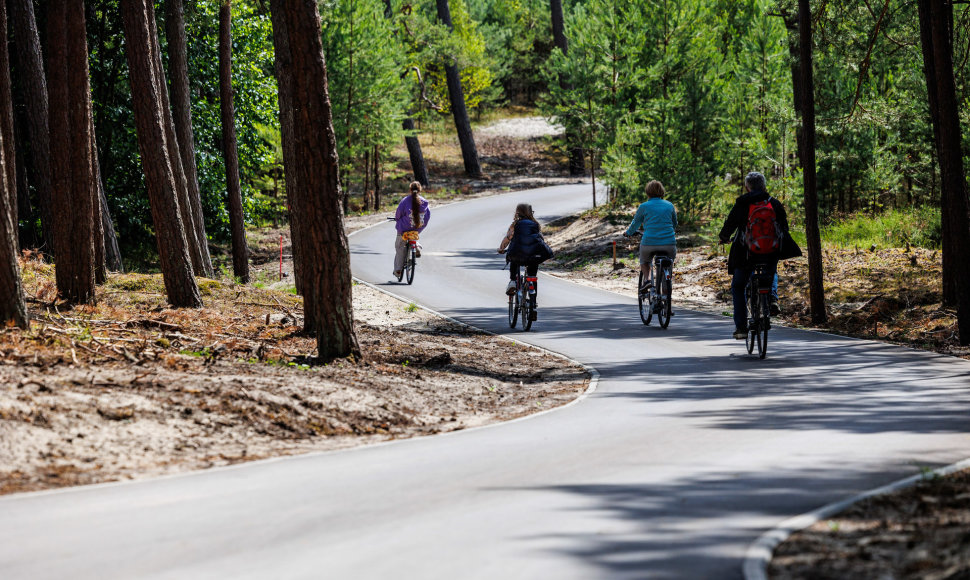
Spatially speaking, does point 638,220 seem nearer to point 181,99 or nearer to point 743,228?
point 743,228

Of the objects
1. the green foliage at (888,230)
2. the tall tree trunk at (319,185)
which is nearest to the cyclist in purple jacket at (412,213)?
the green foliage at (888,230)

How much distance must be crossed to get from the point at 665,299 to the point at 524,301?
7.95 feet

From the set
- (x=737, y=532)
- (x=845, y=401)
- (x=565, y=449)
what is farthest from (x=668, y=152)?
(x=737, y=532)

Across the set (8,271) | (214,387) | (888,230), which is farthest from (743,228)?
(888,230)

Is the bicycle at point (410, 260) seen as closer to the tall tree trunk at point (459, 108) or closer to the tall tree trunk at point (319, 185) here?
the tall tree trunk at point (319, 185)

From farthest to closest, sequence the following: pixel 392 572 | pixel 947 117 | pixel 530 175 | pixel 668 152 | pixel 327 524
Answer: pixel 530 175
pixel 668 152
pixel 947 117
pixel 327 524
pixel 392 572

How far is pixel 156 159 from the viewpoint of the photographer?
53.6ft

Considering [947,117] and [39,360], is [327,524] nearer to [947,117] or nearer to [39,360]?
[39,360]

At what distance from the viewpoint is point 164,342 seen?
12.5 m

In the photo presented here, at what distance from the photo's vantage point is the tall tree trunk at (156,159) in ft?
53.1

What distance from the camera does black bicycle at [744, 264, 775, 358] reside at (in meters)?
13.6

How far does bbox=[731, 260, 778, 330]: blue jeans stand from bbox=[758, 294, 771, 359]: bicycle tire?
0.69 ft

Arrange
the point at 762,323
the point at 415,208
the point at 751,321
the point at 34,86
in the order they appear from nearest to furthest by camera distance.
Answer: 1. the point at 762,323
2. the point at 751,321
3. the point at 34,86
4. the point at 415,208

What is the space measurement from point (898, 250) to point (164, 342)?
17.3 metres
